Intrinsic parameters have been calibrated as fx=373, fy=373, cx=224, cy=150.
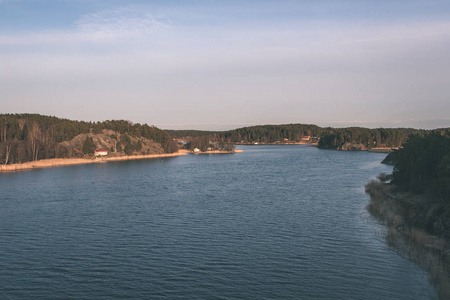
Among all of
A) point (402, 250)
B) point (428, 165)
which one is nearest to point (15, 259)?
point (402, 250)

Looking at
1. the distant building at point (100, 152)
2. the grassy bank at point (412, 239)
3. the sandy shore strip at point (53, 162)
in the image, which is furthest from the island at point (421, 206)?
the distant building at point (100, 152)

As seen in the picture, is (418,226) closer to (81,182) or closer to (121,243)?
(121,243)

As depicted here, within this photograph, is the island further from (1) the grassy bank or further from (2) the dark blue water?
(2) the dark blue water

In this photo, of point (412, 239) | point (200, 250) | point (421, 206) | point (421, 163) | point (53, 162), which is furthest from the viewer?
point (53, 162)

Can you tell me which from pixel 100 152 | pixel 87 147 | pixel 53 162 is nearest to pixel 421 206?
pixel 53 162

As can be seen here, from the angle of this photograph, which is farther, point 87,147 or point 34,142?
point 87,147

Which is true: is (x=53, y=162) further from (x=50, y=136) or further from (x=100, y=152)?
(x=100, y=152)

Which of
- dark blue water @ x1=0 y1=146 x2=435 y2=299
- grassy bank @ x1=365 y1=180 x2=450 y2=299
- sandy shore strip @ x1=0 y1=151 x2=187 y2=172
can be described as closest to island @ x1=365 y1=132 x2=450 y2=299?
grassy bank @ x1=365 y1=180 x2=450 y2=299
